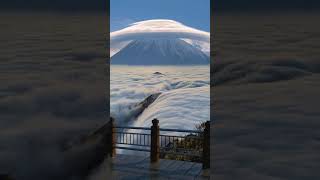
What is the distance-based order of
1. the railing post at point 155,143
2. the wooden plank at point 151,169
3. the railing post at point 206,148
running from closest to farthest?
the wooden plank at point 151,169
the railing post at point 206,148
the railing post at point 155,143

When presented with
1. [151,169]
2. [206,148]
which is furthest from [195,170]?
[151,169]

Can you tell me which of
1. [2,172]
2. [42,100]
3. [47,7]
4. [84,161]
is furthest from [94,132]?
[47,7]

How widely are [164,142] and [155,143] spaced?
0.19m

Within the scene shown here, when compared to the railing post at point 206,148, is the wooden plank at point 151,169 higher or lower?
lower

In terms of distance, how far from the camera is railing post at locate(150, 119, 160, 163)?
539cm

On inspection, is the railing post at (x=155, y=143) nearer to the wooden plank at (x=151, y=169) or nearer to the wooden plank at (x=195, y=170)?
the wooden plank at (x=151, y=169)

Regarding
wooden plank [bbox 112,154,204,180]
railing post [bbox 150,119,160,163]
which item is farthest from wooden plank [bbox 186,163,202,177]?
railing post [bbox 150,119,160,163]

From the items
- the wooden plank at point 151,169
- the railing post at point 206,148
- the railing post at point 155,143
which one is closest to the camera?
the wooden plank at point 151,169

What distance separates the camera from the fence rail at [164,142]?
5141 millimetres

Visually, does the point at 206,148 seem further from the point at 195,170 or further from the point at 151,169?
the point at 151,169

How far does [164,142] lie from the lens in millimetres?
5555

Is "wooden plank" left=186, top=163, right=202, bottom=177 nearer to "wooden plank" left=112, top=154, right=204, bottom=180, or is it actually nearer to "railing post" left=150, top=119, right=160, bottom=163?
"wooden plank" left=112, top=154, right=204, bottom=180

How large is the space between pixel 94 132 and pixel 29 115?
0.77 m

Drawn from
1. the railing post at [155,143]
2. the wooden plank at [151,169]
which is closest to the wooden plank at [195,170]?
the wooden plank at [151,169]
